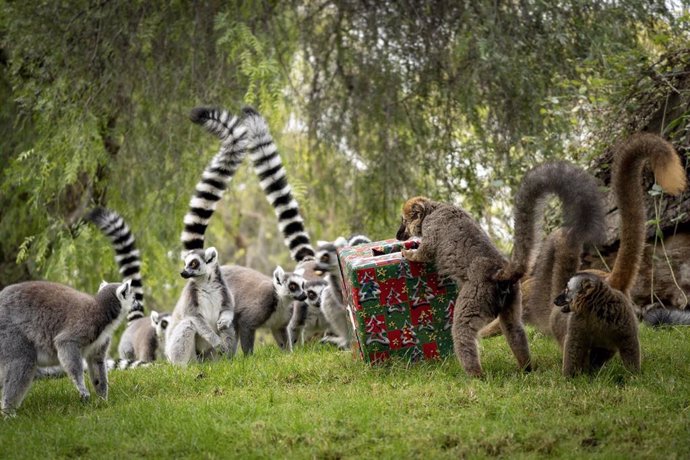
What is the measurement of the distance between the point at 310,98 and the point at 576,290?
588 cm

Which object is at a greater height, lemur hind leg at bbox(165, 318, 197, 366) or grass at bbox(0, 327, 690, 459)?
lemur hind leg at bbox(165, 318, 197, 366)

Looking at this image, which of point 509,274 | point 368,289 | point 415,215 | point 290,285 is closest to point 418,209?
point 415,215

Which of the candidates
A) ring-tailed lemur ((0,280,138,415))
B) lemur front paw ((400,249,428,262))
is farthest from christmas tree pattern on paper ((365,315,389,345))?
ring-tailed lemur ((0,280,138,415))

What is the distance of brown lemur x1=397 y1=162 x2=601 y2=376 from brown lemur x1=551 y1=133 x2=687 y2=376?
1.10 ft

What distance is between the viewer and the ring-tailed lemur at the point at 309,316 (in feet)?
29.3

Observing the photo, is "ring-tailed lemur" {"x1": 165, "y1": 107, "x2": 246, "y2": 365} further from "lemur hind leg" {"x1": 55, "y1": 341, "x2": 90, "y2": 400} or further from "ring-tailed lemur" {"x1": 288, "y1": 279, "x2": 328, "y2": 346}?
"lemur hind leg" {"x1": 55, "y1": 341, "x2": 90, "y2": 400}

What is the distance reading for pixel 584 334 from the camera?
5.66 meters

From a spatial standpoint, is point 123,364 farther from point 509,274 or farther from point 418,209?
point 509,274

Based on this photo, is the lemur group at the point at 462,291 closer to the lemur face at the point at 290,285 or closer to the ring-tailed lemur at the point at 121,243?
the lemur face at the point at 290,285

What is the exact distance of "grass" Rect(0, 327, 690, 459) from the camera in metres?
4.73

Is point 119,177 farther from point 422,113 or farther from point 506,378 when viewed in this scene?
point 506,378

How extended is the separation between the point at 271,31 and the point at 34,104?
274 centimetres

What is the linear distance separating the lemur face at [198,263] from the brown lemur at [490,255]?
245 cm

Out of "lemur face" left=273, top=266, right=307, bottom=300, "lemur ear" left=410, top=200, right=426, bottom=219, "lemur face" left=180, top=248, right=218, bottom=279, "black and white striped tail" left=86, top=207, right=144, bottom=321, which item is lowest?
"lemur face" left=273, top=266, right=307, bottom=300
